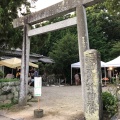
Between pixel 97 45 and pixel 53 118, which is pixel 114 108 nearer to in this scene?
pixel 53 118

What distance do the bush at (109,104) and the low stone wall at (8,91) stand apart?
5.37m

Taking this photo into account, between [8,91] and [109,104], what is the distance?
18.9ft

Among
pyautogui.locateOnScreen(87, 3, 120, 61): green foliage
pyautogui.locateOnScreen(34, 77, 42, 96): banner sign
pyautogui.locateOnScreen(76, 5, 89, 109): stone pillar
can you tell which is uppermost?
pyautogui.locateOnScreen(87, 3, 120, 61): green foliage

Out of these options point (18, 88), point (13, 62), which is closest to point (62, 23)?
point (18, 88)

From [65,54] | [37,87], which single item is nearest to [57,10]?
[37,87]

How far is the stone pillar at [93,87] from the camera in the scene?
6562mm

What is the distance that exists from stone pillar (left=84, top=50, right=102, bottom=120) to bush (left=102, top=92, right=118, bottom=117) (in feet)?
1.94

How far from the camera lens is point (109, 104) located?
290 inches

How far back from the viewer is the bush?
6.96m

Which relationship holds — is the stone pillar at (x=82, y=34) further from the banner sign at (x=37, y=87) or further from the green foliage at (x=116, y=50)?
the green foliage at (x=116, y=50)

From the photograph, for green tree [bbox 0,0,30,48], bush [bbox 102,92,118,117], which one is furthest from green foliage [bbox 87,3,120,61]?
bush [bbox 102,92,118,117]

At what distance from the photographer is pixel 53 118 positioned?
7828 millimetres

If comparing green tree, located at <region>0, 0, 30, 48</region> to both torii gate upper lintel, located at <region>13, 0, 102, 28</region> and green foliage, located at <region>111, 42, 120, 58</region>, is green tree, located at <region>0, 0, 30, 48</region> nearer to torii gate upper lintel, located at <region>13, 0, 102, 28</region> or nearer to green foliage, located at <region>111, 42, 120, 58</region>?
torii gate upper lintel, located at <region>13, 0, 102, 28</region>

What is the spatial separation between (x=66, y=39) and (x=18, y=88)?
13491mm
